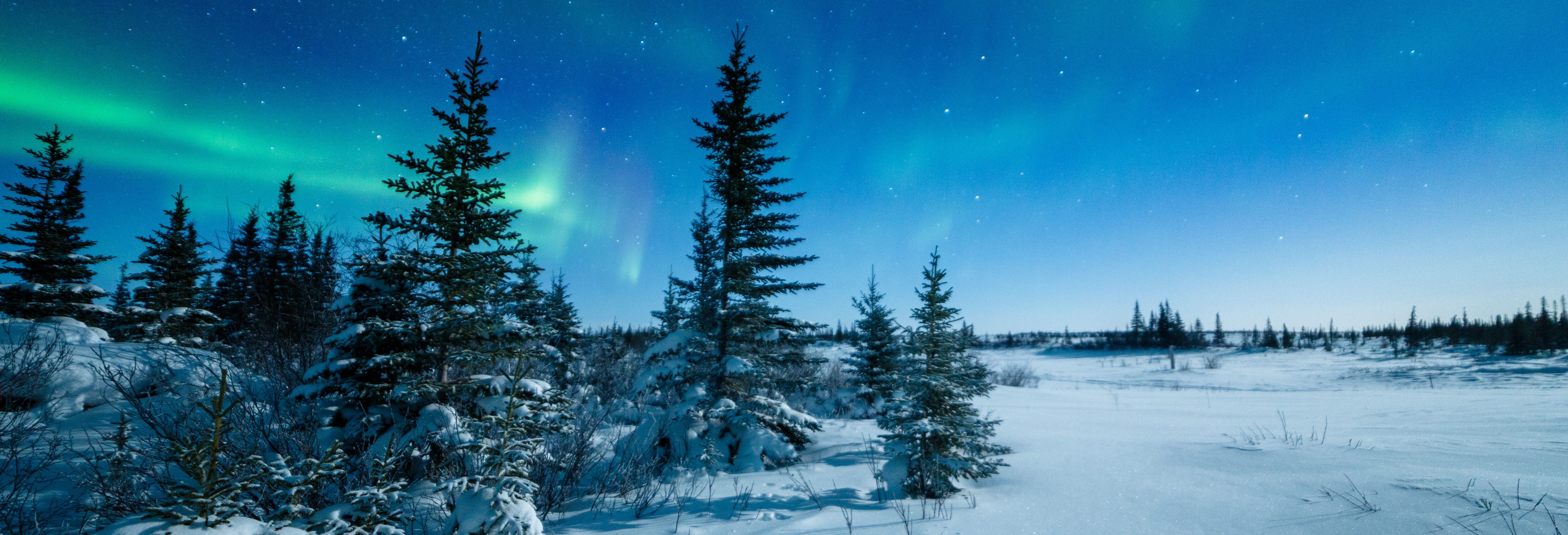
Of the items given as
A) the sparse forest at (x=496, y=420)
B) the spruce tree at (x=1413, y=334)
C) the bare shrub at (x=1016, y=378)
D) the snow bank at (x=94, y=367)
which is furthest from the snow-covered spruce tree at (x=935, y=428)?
the spruce tree at (x=1413, y=334)

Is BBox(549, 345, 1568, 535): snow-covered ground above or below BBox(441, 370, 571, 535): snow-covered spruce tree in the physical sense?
below

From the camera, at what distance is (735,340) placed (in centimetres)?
955

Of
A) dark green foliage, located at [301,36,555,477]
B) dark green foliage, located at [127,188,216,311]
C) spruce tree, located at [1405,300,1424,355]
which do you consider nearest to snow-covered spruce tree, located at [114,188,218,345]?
dark green foliage, located at [127,188,216,311]

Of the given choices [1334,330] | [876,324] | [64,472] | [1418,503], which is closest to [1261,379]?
[876,324]

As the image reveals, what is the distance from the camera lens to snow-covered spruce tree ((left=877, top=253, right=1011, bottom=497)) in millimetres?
5469

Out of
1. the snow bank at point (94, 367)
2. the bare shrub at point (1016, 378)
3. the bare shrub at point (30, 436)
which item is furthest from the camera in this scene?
the bare shrub at point (1016, 378)

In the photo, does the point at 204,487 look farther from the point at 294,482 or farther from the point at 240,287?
the point at 240,287

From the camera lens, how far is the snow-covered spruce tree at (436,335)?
594 cm

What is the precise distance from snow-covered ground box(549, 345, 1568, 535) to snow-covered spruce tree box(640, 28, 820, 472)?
107 centimetres

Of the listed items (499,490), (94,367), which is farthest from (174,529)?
(94,367)

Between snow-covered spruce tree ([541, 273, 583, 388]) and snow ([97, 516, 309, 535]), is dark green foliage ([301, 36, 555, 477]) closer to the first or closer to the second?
snow ([97, 516, 309, 535])

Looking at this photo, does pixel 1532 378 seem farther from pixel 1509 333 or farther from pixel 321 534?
pixel 321 534

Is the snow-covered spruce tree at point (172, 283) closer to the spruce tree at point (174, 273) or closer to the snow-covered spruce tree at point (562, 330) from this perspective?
the spruce tree at point (174, 273)

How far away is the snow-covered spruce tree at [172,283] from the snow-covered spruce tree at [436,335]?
18867 mm
